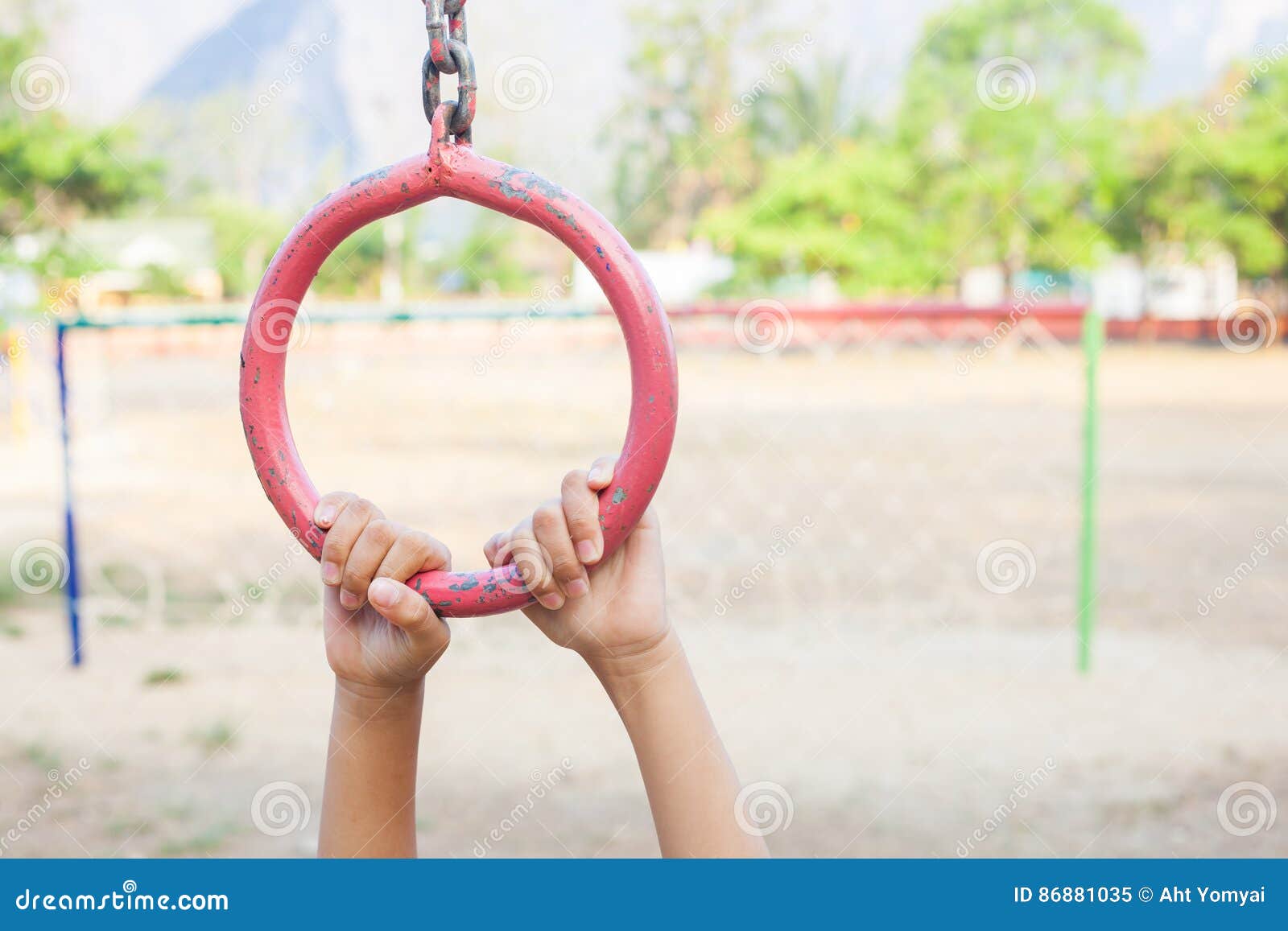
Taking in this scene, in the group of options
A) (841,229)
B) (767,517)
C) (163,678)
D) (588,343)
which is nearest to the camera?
(163,678)

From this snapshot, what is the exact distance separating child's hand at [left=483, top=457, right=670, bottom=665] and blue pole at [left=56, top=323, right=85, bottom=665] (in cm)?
436

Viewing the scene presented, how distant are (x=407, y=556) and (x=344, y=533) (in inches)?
2.7

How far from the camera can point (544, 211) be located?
50.9 inches

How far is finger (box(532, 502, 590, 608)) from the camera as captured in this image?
48.1 inches

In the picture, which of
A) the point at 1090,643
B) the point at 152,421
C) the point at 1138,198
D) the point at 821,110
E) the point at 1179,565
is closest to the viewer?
the point at 1090,643

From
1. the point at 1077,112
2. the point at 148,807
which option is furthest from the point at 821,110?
the point at 148,807

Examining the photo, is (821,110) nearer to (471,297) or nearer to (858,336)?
(471,297)

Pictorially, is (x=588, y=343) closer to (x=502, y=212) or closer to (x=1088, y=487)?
(x=1088, y=487)

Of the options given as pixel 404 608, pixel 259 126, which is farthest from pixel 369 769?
pixel 259 126

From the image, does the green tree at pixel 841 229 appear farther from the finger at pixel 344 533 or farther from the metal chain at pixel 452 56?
the finger at pixel 344 533

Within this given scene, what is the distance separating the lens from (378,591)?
120cm

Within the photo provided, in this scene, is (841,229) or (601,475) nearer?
(601,475)

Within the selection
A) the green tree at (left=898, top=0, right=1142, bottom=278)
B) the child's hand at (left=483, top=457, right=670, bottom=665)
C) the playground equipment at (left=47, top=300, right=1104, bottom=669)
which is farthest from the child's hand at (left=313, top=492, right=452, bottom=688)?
the green tree at (left=898, top=0, right=1142, bottom=278)

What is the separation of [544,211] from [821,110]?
3769 cm
